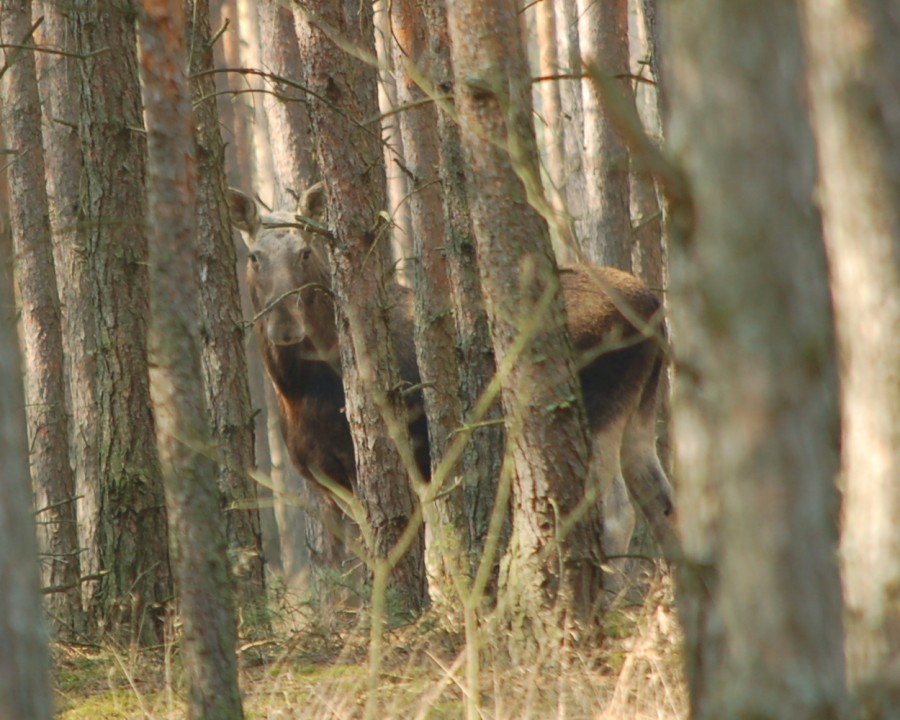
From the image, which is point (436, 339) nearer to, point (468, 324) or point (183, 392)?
point (468, 324)

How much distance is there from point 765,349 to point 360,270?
5.52m

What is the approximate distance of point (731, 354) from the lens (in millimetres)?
2311

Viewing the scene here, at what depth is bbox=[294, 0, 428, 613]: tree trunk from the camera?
763 cm

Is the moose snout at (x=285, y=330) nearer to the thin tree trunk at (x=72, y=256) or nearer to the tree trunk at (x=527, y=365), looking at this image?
the thin tree trunk at (x=72, y=256)

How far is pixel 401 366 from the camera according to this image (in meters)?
10.7

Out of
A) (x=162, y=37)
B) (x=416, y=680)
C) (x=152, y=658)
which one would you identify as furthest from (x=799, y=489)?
(x=152, y=658)

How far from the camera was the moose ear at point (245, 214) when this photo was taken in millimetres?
10344

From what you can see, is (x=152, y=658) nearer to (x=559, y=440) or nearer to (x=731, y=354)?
(x=559, y=440)

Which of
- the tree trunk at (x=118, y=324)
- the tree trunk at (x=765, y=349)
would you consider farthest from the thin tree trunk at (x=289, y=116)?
the tree trunk at (x=765, y=349)

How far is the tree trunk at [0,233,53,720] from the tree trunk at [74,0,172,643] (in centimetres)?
496

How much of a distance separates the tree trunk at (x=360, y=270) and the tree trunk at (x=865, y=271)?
3671 mm

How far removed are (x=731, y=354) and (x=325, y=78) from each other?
577cm

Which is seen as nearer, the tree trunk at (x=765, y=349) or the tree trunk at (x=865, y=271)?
the tree trunk at (x=765, y=349)

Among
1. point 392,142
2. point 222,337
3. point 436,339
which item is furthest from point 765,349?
point 392,142
